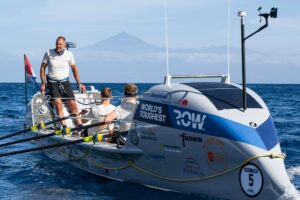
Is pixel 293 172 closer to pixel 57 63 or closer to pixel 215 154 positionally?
pixel 215 154

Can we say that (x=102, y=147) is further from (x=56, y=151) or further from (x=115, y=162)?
(x=56, y=151)

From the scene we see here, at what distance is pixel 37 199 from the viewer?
27.5 feet

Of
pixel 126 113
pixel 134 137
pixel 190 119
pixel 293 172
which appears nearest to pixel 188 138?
pixel 190 119

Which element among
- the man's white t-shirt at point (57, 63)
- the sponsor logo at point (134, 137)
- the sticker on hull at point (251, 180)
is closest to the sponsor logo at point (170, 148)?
the sponsor logo at point (134, 137)

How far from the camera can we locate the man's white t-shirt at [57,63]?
1097cm

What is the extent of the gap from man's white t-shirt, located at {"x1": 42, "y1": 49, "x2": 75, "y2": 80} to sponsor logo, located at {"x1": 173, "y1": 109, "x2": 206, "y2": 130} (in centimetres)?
427

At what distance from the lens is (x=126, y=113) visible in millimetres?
9188

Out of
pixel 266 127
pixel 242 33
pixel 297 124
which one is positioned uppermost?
pixel 242 33

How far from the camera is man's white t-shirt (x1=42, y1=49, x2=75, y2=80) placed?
10970mm

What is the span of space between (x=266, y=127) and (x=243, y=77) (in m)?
0.81

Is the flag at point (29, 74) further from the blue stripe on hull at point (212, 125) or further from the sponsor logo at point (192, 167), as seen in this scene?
the sponsor logo at point (192, 167)

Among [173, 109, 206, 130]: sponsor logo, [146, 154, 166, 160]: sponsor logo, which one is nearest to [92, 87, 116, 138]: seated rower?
[146, 154, 166, 160]: sponsor logo

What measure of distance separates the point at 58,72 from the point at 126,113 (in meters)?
2.61

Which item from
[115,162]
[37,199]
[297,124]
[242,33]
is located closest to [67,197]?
[37,199]
